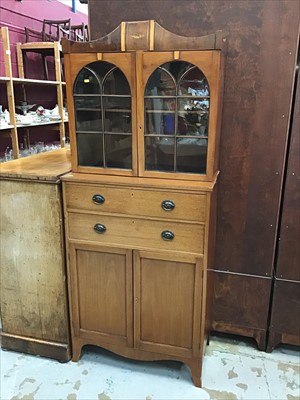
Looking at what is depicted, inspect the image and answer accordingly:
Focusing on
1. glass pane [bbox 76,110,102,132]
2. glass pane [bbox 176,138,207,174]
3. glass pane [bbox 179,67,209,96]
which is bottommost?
glass pane [bbox 176,138,207,174]

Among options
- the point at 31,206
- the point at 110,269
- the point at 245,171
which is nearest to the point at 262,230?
the point at 245,171

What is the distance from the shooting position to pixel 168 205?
5.39 feet

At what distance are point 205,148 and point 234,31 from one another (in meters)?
0.64

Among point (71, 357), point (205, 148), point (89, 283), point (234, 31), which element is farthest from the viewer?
point (71, 357)

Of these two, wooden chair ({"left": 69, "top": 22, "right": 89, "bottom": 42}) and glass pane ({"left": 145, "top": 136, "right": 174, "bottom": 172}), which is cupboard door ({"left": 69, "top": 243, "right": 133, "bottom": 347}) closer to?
glass pane ({"left": 145, "top": 136, "right": 174, "bottom": 172})

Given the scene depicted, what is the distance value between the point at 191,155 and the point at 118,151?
360 mm

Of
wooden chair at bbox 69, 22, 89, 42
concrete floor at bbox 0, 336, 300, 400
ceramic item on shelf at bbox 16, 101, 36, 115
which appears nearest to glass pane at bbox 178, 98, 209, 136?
concrete floor at bbox 0, 336, 300, 400

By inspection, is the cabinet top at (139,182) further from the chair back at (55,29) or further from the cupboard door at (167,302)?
the chair back at (55,29)

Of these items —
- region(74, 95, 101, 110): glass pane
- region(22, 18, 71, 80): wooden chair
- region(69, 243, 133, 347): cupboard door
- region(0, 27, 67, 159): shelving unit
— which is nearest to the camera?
region(74, 95, 101, 110): glass pane

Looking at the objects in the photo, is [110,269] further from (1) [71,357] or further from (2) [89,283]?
(1) [71,357]

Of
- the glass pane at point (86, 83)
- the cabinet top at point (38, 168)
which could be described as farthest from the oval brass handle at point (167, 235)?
the glass pane at point (86, 83)

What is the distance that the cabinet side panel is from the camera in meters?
1.83

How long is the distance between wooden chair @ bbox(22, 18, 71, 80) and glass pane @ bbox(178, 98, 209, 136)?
3.14 m

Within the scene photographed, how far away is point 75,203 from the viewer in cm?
177
